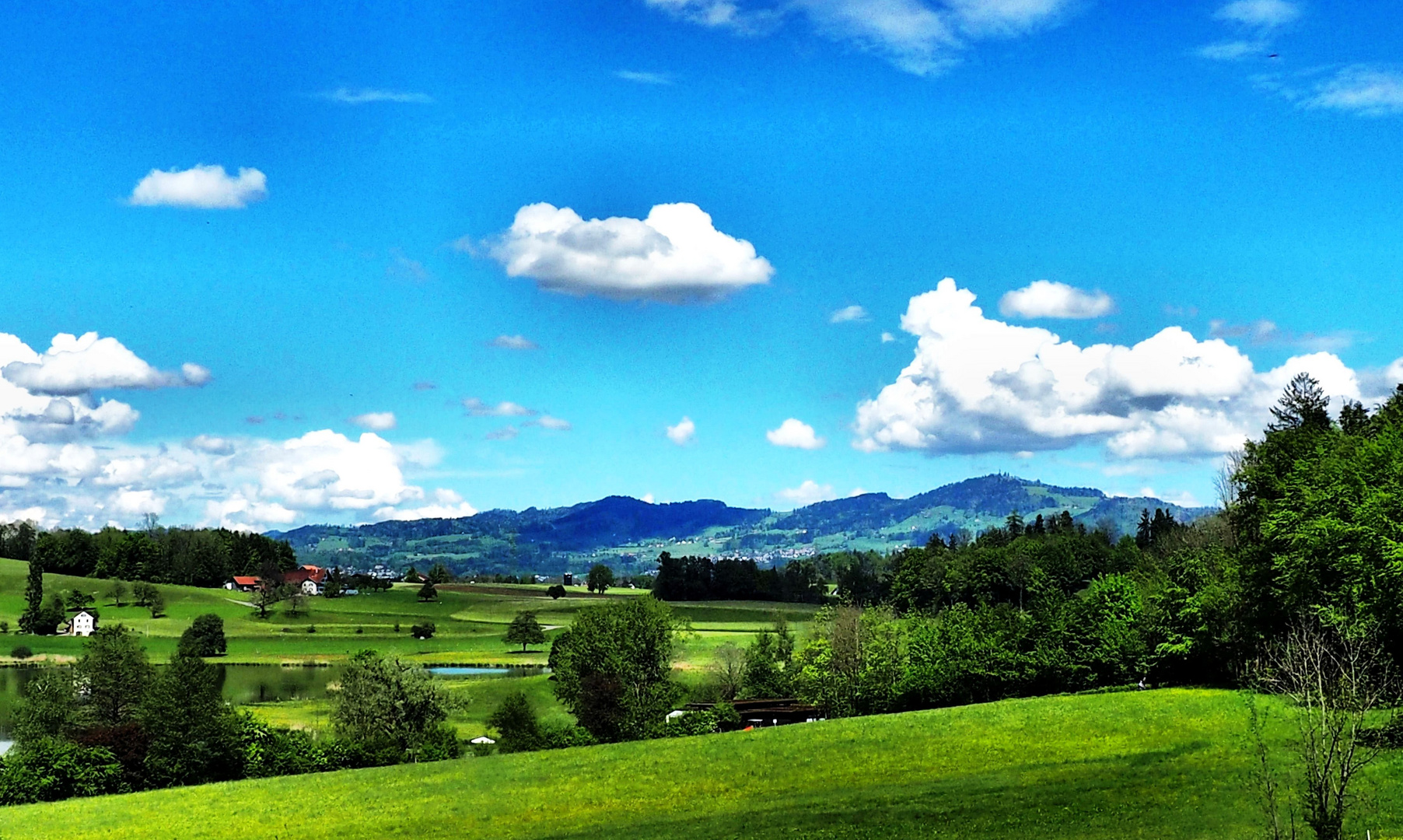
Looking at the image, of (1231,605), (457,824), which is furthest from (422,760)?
(1231,605)

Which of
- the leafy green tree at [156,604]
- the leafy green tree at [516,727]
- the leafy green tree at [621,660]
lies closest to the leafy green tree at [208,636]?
the leafy green tree at [156,604]

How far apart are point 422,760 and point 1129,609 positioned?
1894 inches

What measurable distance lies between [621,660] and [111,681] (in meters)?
34.8

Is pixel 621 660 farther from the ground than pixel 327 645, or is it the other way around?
pixel 621 660

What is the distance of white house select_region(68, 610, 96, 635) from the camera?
169400 mm

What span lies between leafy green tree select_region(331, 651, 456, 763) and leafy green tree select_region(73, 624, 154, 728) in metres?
12.1

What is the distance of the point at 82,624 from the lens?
559 feet

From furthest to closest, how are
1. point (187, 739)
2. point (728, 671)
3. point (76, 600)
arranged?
point (76, 600), point (728, 671), point (187, 739)

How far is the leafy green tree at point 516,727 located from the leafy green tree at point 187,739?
50.2ft

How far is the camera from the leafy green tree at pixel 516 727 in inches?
2734

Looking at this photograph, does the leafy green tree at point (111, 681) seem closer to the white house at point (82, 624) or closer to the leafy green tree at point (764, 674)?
the leafy green tree at point (764, 674)

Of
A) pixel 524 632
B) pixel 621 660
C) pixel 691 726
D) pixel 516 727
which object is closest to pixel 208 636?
pixel 524 632

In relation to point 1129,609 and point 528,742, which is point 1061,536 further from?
point 528,742

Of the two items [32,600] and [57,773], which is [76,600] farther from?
[57,773]
